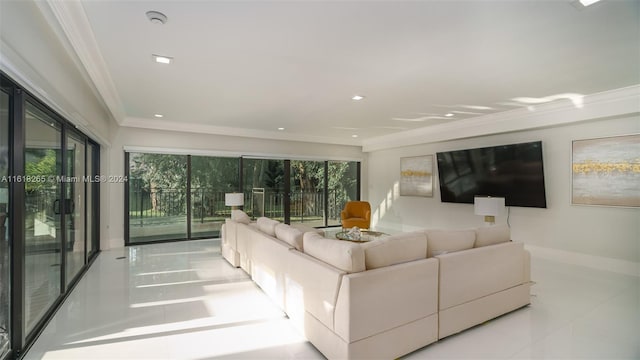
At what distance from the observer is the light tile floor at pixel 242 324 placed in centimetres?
233

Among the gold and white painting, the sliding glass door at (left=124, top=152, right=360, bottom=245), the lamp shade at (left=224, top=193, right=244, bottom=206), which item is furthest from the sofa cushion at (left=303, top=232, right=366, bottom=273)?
the gold and white painting

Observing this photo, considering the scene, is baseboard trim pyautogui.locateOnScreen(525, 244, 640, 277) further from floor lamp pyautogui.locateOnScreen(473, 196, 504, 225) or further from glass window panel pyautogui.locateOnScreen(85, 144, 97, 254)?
glass window panel pyautogui.locateOnScreen(85, 144, 97, 254)

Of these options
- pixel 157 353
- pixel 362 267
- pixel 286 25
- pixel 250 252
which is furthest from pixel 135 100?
pixel 362 267

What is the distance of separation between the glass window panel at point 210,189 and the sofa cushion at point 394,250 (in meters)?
5.33

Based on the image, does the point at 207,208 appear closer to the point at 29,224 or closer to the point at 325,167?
the point at 325,167

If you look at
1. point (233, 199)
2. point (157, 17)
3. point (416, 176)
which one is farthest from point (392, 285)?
point (416, 176)

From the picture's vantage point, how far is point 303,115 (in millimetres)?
5562

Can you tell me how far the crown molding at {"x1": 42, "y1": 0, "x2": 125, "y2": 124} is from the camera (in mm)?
2145

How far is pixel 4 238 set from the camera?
2.14 m

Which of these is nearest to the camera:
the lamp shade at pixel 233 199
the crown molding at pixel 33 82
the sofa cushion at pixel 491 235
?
the crown molding at pixel 33 82

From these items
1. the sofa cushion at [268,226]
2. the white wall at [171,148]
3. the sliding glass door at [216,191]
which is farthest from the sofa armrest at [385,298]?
the white wall at [171,148]

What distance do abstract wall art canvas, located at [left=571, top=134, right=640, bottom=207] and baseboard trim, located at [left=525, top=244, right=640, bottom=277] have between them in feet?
2.67

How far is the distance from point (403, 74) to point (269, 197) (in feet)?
16.6

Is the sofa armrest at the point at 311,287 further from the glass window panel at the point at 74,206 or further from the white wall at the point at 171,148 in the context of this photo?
the white wall at the point at 171,148
